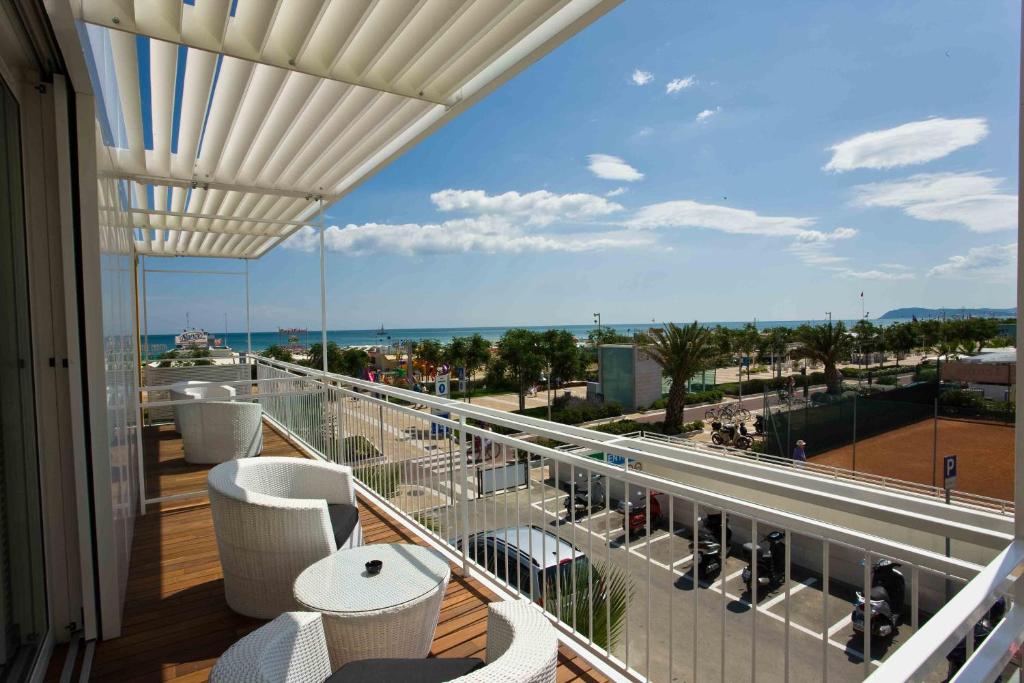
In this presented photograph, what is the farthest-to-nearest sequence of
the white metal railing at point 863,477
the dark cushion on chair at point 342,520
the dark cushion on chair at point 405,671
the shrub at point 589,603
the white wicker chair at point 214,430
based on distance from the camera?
the white metal railing at point 863,477
the white wicker chair at point 214,430
the dark cushion on chair at point 342,520
the shrub at point 589,603
the dark cushion on chair at point 405,671

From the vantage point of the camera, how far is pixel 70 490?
221 cm

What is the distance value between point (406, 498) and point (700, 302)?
398ft

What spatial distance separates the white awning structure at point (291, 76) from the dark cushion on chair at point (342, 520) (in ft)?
6.86

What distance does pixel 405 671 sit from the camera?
146 centimetres

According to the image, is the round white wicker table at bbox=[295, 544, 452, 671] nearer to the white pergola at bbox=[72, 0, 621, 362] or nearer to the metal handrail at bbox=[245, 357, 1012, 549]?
the metal handrail at bbox=[245, 357, 1012, 549]

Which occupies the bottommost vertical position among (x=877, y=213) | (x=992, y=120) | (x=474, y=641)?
(x=474, y=641)

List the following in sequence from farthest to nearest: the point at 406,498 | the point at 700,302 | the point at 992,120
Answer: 1. the point at 700,302
2. the point at 992,120
3. the point at 406,498

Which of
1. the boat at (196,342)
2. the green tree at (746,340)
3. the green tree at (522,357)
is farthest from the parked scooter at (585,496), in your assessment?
the green tree at (746,340)

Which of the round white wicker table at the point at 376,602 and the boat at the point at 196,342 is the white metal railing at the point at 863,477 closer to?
the round white wicker table at the point at 376,602

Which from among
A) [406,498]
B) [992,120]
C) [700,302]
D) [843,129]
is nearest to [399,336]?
[700,302]

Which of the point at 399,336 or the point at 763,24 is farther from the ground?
the point at 763,24

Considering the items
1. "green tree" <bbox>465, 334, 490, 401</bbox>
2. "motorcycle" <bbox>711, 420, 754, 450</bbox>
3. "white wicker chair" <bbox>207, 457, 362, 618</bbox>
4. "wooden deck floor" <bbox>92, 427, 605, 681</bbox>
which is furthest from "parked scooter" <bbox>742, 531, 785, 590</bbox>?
"green tree" <bbox>465, 334, 490, 401</bbox>

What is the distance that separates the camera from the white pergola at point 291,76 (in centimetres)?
233

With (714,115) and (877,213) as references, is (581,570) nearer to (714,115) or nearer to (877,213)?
(714,115)
